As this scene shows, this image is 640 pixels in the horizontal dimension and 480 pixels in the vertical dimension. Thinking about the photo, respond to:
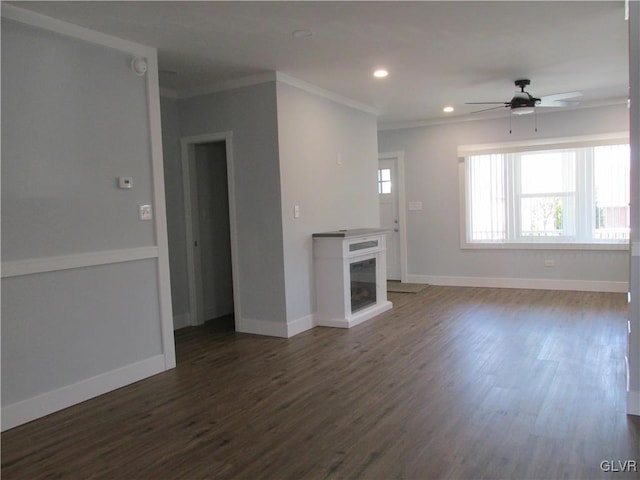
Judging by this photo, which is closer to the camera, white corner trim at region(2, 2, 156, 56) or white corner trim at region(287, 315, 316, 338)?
white corner trim at region(2, 2, 156, 56)

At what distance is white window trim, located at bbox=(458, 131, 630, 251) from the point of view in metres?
6.68

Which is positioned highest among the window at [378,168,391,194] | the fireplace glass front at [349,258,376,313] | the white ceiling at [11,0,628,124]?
the white ceiling at [11,0,628,124]

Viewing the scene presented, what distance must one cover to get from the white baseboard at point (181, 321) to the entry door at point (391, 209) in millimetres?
3737

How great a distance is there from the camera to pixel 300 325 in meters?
5.20

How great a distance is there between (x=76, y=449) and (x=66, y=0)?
2629 mm

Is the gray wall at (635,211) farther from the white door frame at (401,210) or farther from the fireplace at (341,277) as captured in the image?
the white door frame at (401,210)

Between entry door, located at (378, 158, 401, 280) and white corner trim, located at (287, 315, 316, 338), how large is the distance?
3.14 metres

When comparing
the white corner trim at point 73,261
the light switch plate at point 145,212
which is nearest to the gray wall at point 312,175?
the light switch plate at point 145,212

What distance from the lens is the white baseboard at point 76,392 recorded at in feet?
10.1

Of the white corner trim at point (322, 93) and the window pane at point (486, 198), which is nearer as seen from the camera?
the white corner trim at point (322, 93)

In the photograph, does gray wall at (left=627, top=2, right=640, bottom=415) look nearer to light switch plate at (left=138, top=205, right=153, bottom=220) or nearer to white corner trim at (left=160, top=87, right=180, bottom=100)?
light switch plate at (left=138, top=205, right=153, bottom=220)

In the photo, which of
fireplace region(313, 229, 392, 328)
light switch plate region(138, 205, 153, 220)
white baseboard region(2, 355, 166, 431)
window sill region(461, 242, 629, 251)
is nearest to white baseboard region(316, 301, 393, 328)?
fireplace region(313, 229, 392, 328)

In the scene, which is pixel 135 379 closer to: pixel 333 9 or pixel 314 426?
pixel 314 426

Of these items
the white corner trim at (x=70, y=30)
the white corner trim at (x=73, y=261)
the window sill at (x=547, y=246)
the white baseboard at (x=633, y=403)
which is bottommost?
the white baseboard at (x=633, y=403)
